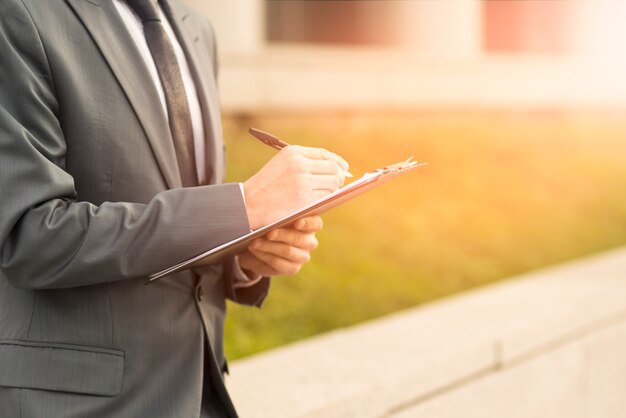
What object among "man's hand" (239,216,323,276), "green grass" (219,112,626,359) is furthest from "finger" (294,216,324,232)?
"green grass" (219,112,626,359)

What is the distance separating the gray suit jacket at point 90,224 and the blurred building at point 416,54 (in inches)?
281

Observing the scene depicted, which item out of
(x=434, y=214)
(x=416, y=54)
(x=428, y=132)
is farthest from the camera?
(x=416, y=54)

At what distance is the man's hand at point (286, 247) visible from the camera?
6.14ft

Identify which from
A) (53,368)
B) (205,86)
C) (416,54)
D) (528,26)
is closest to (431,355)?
(205,86)

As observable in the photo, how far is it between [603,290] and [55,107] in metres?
3.91

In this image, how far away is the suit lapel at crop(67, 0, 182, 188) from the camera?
65.6 inches

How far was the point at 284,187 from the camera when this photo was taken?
1.64m

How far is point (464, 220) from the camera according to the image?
7.55 metres

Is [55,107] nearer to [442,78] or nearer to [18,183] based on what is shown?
[18,183]

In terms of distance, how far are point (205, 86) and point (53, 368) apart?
0.70m

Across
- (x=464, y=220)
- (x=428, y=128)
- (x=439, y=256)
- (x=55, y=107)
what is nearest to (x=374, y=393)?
(x=55, y=107)

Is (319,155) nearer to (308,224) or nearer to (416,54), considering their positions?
(308,224)

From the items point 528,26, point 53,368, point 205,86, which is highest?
point 205,86

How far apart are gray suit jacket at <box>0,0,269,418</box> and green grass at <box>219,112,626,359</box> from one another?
316cm
